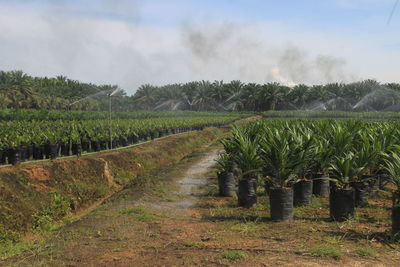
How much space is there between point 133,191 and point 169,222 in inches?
146

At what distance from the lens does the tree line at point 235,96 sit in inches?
2475

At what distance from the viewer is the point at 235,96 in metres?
77.2

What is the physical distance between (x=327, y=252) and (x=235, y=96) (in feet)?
241

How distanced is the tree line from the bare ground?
5156 cm

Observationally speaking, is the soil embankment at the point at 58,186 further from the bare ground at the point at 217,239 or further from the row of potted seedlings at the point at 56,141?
the bare ground at the point at 217,239

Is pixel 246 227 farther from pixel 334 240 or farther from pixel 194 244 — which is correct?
pixel 334 240

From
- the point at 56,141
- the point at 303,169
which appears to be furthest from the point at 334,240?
the point at 56,141

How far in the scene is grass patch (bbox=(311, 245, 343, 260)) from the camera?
449 cm

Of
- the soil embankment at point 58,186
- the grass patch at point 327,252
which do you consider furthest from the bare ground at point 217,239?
the soil embankment at point 58,186

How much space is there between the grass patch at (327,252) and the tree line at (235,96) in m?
54.8

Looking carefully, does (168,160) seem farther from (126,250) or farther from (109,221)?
(126,250)

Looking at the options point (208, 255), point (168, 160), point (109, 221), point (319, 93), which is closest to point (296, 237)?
point (208, 255)

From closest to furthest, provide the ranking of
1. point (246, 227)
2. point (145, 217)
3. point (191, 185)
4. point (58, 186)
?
point (246, 227)
point (145, 217)
point (58, 186)
point (191, 185)

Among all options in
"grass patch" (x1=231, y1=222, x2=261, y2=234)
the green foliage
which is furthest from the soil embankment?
"grass patch" (x1=231, y1=222, x2=261, y2=234)
